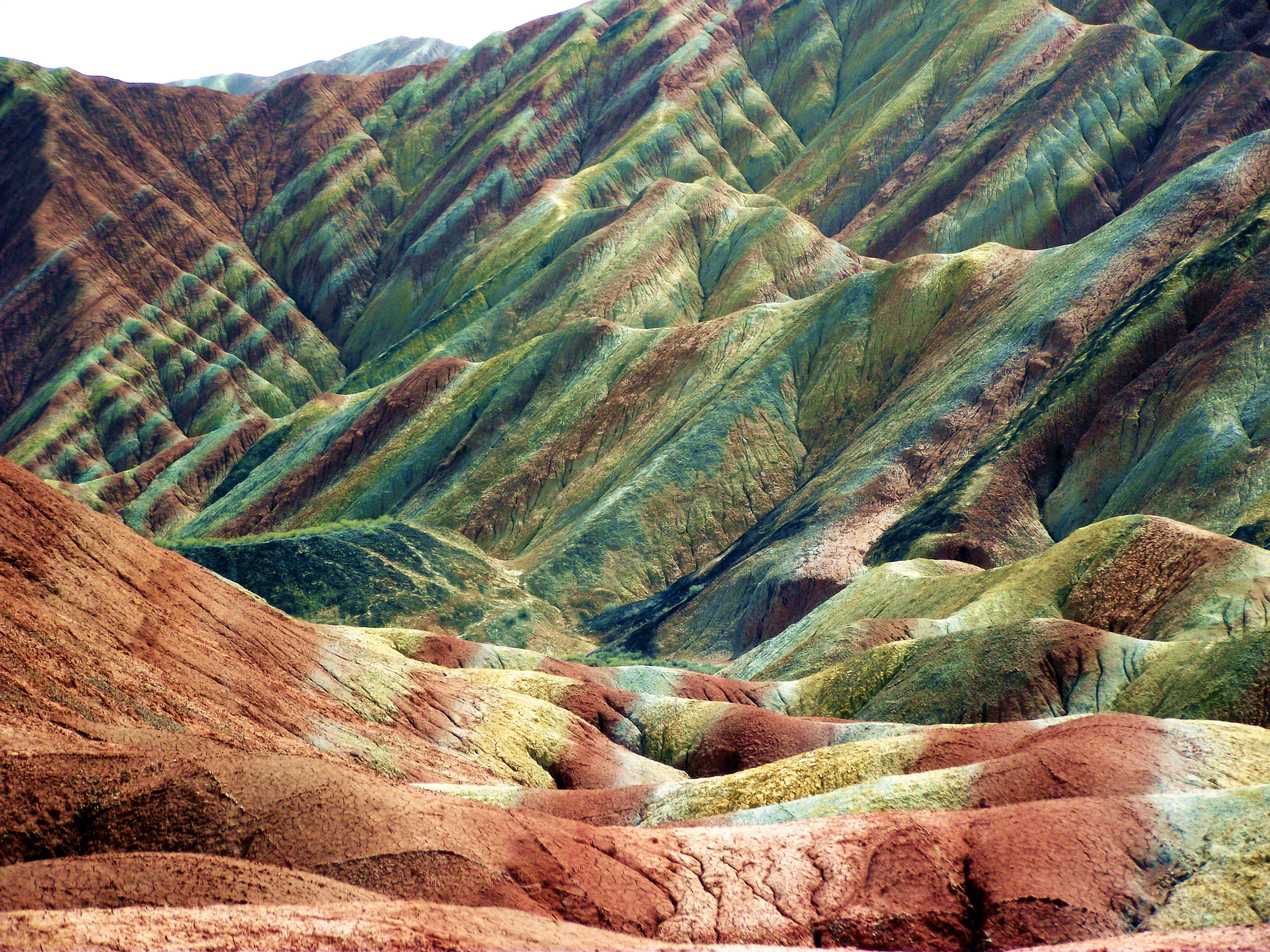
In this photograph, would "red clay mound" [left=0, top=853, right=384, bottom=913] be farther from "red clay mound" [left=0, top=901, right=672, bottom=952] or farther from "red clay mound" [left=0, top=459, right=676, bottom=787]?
"red clay mound" [left=0, top=459, right=676, bottom=787]

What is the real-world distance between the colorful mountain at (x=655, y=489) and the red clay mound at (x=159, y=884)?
2.5 inches

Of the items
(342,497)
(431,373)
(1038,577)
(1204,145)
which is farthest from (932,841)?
(1204,145)

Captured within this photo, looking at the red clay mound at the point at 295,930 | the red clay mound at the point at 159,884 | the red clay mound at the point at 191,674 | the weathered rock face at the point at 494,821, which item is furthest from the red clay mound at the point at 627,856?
the red clay mound at the point at 191,674

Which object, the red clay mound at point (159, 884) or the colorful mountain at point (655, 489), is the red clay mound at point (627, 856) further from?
the red clay mound at point (159, 884)

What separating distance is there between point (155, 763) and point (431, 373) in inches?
2535

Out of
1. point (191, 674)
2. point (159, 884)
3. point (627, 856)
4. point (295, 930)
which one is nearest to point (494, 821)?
point (627, 856)

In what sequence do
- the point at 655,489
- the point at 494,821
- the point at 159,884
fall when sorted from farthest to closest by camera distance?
the point at 655,489, the point at 494,821, the point at 159,884

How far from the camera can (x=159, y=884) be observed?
1043 cm

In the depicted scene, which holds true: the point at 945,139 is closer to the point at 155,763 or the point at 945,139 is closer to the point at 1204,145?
the point at 1204,145

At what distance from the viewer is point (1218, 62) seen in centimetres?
7638

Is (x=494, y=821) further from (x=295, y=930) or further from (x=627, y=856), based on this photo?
(x=295, y=930)

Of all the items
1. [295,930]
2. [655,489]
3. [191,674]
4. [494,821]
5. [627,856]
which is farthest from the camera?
[655,489]

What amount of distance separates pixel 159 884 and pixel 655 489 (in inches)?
1831

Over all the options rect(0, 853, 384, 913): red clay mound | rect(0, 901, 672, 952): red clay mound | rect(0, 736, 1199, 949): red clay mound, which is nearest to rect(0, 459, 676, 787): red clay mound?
rect(0, 736, 1199, 949): red clay mound
